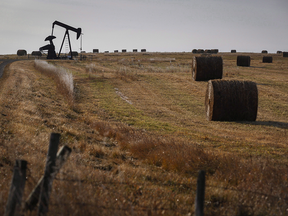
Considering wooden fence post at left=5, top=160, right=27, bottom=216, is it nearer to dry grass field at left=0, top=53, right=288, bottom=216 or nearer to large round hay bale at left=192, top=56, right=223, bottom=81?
dry grass field at left=0, top=53, right=288, bottom=216

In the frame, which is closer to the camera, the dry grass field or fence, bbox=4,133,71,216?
fence, bbox=4,133,71,216

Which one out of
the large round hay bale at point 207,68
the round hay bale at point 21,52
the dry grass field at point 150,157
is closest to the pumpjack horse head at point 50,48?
the round hay bale at point 21,52

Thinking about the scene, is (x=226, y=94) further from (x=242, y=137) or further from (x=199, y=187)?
(x=199, y=187)

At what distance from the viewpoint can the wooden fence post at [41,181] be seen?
3.35m

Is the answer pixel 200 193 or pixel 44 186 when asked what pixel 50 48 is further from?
pixel 200 193

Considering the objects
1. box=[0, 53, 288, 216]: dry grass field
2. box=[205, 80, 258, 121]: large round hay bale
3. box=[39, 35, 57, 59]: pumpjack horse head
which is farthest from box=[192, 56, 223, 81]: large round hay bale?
box=[39, 35, 57, 59]: pumpjack horse head

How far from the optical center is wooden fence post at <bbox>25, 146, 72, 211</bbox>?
3346 millimetres

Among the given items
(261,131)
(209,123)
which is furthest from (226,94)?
(261,131)

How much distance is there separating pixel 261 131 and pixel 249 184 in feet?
20.1

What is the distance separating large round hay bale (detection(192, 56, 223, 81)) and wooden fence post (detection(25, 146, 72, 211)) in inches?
813

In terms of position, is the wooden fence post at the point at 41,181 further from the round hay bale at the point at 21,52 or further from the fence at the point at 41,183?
the round hay bale at the point at 21,52

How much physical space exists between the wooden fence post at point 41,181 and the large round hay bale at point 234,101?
32.0ft

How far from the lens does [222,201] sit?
4840mm

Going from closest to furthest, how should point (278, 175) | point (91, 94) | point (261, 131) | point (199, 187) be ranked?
point (199, 187) < point (278, 175) < point (261, 131) < point (91, 94)
